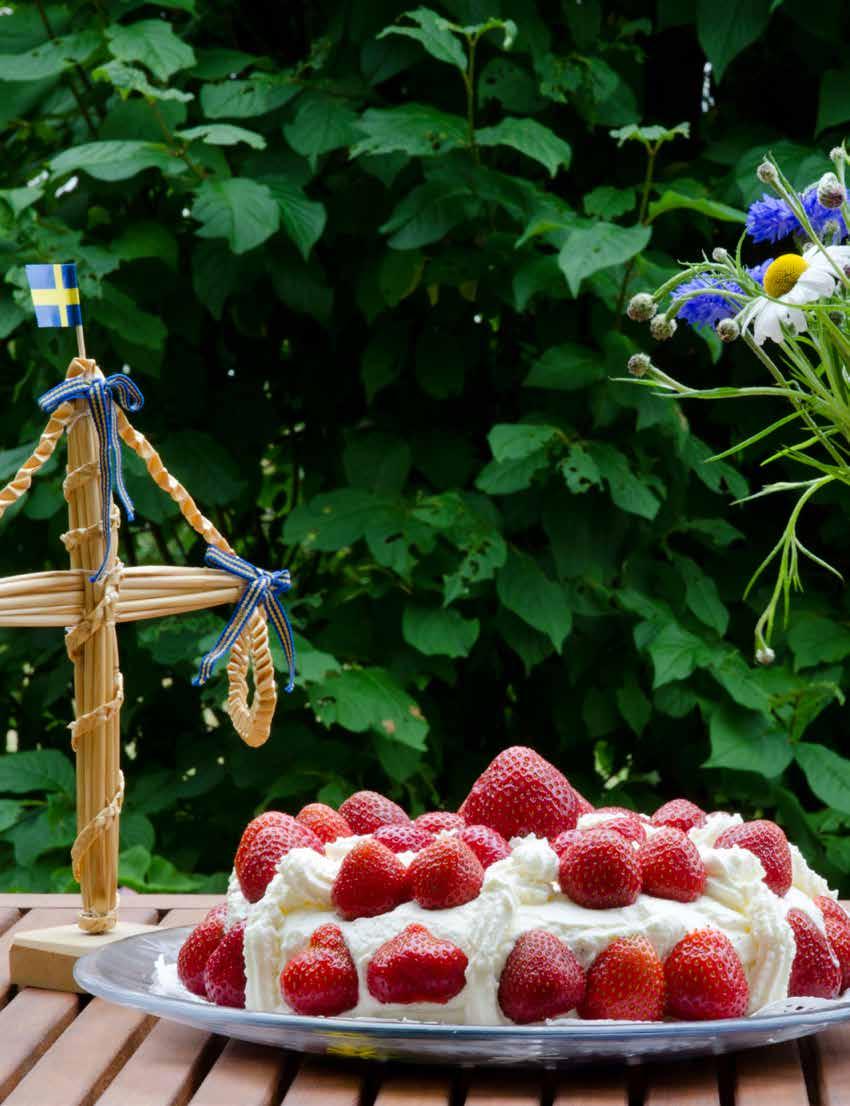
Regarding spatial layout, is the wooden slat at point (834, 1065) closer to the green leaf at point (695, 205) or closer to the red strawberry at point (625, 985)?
the red strawberry at point (625, 985)

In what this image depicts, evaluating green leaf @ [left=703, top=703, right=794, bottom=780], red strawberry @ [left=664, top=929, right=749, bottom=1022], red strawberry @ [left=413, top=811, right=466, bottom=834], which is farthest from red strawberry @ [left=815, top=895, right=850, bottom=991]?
green leaf @ [left=703, top=703, right=794, bottom=780]

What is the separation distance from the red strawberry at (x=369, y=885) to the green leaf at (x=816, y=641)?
1.05 meters

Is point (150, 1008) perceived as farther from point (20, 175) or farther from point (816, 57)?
point (816, 57)

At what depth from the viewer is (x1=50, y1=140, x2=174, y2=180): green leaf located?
1.66 meters

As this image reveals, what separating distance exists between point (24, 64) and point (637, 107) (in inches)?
28.1

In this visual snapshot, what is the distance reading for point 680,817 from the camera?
37.5 inches

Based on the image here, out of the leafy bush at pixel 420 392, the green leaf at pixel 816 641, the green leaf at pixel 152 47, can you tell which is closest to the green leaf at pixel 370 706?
the leafy bush at pixel 420 392

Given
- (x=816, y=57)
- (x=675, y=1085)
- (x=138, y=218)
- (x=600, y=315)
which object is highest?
(x=816, y=57)

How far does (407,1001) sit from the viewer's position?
788 mm

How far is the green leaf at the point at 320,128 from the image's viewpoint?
1.77m

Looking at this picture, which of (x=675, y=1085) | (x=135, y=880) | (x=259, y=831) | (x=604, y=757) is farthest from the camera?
(x=604, y=757)

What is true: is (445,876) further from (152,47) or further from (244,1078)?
(152,47)

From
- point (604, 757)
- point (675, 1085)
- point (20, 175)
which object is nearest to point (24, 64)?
point (20, 175)

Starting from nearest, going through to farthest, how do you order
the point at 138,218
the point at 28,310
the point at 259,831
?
1. the point at 259,831
2. the point at 28,310
3. the point at 138,218
